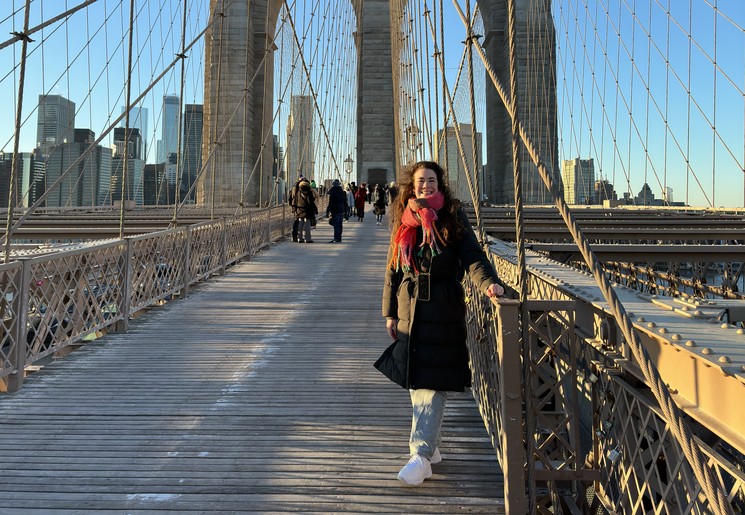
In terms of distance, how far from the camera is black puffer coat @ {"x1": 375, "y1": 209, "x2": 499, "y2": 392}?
1.92 meters

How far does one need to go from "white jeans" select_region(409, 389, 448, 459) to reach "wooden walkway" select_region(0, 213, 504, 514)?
0.13 meters

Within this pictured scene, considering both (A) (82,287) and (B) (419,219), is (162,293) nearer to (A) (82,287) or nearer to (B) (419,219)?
(A) (82,287)

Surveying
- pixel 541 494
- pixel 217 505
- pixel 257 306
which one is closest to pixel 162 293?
pixel 257 306

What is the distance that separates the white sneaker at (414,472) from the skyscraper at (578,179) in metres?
14.8

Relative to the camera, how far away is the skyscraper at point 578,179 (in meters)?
16.2

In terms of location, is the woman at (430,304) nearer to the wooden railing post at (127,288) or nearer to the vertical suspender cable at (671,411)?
the vertical suspender cable at (671,411)

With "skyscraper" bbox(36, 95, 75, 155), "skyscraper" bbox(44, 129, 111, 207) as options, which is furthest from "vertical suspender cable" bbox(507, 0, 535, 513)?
"skyscraper" bbox(36, 95, 75, 155)

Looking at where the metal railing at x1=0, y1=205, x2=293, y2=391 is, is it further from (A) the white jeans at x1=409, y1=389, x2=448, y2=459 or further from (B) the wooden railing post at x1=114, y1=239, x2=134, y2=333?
(A) the white jeans at x1=409, y1=389, x2=448, y2=459

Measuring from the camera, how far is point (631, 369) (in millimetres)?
1563

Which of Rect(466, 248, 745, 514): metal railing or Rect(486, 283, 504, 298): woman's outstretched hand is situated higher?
Rect(486, 283, 504, 298): woman's outstretched hand

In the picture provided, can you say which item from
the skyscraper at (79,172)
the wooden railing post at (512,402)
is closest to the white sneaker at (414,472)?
the wooden railing post at (512,402)

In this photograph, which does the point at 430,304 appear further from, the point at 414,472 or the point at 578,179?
the point at 578,179

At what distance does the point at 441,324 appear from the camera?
1.92 metres

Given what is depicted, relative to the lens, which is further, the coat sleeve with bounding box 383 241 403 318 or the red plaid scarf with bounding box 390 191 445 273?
the coat sleeve with bounding box 383 241 403 318
